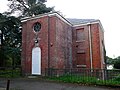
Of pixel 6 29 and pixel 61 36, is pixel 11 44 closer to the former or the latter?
pixel 6 29

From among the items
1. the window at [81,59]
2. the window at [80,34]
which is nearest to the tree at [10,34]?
the window at [80,34]

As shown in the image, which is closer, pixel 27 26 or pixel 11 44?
pixel 27 26

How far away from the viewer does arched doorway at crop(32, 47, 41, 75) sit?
17.8 meters

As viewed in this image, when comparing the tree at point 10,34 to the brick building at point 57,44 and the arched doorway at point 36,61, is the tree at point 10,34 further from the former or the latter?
the arched doorway at point 36,61

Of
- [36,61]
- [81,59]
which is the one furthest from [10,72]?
[81,59]

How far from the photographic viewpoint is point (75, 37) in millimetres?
22328

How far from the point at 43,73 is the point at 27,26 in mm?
5862

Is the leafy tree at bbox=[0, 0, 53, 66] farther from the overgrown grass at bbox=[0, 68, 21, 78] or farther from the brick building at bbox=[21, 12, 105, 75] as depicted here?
the brick building at bbox=[21, 12, 105, 75]

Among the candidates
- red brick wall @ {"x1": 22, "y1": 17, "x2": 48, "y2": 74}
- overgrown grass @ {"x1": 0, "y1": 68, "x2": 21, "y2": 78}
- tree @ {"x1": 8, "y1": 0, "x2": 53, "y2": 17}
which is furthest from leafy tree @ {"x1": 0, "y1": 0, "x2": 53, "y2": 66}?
red brick wall @ {"x1": 22, "y1": 17, "x2": 48, "y2": 74}

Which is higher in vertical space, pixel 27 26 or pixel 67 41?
pixel 27 26

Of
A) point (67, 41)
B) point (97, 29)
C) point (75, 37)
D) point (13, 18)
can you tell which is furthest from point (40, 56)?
point (13, 18)

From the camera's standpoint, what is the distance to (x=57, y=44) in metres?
17.9

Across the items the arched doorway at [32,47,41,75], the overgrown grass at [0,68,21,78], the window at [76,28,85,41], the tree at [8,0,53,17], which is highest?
the tree at [8,0,53,17]

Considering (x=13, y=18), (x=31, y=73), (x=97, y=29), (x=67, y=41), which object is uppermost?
(x=13, y=18)
